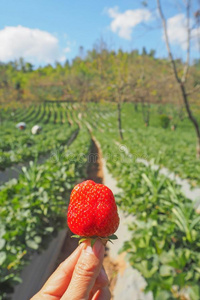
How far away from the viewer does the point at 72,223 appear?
75cm

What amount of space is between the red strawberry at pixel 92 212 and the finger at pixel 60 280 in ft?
0.65

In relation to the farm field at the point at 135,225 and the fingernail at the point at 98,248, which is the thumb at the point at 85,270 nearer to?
the fingernail at the point at 98,248

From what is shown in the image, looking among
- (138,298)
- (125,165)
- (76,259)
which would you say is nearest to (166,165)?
(125,165)

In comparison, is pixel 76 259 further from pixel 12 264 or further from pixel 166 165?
pixel 166 165

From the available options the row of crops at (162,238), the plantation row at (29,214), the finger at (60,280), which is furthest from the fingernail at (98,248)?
the plantation row at (29,214)

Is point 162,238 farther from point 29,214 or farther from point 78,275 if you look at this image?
point 78,275

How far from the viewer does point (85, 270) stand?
2.60 ft

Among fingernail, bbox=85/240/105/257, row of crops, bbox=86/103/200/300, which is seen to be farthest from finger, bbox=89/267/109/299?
row of crops, bbox=86/103/200/300

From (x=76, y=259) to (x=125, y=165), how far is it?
378 cm

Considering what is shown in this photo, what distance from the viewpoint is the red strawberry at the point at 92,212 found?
729mm

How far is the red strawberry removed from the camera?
28.7 inches

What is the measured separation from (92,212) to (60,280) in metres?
0.40

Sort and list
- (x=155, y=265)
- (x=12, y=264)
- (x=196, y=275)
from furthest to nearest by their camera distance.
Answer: (x=155, y=265)
(x=196, y=275)
(x=12, y=264)

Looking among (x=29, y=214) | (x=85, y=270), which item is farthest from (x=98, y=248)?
(x=29, y=214)
